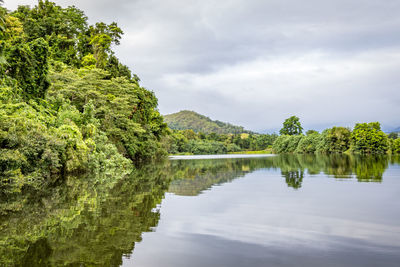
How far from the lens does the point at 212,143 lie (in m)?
108

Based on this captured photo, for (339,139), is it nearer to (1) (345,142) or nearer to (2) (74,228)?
(1) (345,142)

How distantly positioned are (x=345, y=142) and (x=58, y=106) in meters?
57.5

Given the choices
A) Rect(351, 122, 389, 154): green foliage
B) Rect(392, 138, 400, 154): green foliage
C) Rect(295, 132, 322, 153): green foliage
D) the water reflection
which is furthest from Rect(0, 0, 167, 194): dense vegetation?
Rect(295, 132, 322, 153): green foliage

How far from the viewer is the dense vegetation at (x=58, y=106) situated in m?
12.1

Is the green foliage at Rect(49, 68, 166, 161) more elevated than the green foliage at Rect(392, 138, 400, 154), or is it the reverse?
the green foliage at Rect(49, 68, 166, 161)

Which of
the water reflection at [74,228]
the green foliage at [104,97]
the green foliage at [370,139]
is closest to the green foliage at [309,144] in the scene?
the green foliage at [370,139]

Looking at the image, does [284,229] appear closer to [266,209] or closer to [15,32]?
[266,209]

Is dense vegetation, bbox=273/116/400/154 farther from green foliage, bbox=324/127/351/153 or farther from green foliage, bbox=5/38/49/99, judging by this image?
green foliage, bbox=5/38/49/99

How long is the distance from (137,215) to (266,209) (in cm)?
301

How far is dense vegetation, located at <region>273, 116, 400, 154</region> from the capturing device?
53469 millimetres

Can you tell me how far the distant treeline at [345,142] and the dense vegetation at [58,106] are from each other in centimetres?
3762

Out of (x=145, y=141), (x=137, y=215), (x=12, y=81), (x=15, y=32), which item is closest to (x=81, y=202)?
(x=137, y=215)

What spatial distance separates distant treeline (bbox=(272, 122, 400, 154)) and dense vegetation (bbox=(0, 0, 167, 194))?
1481 inches

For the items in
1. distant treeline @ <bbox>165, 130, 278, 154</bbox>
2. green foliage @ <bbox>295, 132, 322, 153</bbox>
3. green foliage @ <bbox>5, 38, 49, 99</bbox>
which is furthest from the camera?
distant treeline @ <bbox>165, 130, 278, 154</bbox>
